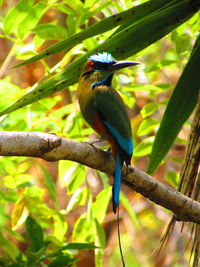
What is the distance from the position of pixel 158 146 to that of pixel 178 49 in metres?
0.79

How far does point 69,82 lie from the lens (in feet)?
8.53

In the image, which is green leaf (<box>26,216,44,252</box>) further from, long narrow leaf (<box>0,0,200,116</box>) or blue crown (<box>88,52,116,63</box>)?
blue crown (<box>88,52,116,63</box>)

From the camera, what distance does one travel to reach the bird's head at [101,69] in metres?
3.16

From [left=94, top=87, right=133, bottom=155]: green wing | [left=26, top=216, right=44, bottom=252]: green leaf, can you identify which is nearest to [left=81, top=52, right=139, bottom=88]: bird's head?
[left=94, top=87, right=133, bottom=155]: green wing

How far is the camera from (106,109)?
9.73ft

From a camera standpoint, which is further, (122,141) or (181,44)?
(181,44)

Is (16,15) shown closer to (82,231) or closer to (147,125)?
(147,125)

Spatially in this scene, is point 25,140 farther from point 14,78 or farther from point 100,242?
point 14,78

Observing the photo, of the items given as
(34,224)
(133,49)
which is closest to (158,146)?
(133,49)

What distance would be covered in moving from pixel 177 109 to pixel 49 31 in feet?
2.67

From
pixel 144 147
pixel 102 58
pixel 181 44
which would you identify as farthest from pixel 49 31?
pixel 144 147

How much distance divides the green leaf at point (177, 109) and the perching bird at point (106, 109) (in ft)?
0.47

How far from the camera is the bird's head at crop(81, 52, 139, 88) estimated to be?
316cm

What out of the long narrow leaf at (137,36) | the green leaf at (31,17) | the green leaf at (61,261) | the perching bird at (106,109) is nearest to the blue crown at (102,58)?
the perching bird at (106,109)
